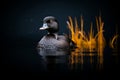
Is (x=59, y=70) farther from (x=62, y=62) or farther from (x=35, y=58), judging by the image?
(x=35, y=58)

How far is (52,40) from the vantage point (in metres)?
9.06

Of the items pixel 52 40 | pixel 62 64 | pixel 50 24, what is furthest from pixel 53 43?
pixel 62 64

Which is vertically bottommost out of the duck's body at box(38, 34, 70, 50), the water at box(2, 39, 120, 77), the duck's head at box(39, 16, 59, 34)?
the water at box(2, 39, 120, 77)

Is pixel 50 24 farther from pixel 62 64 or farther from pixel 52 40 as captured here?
pixel 62 64

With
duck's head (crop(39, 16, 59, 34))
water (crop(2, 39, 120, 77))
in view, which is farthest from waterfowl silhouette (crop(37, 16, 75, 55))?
water (crop(2, 39, 120, 77))

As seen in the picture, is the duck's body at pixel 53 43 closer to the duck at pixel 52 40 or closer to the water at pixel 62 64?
the duck at pixel 52 40

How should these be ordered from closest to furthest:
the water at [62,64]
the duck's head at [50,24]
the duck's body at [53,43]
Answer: the water at [62,64] → the duck's body at [53,43] → the duck's head at [50,24]

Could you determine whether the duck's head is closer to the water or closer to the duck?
the duck

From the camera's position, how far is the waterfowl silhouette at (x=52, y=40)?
903 centimetres

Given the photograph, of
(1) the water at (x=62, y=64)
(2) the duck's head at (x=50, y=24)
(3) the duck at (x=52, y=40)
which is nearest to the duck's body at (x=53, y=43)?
(3) the duck at (x=52, y=40)

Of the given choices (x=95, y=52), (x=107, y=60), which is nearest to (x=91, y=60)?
(x=107, y=60)

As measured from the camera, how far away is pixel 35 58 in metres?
7.18

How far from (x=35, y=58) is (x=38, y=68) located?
48.7 inches

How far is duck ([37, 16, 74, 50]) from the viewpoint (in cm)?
903
